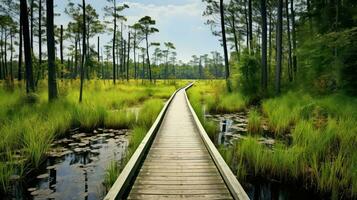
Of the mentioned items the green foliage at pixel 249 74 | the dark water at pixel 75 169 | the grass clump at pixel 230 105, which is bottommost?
the dark water at pixel 75 169

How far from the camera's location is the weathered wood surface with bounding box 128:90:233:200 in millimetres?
3656

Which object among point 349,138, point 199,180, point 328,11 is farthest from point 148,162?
point 328,11

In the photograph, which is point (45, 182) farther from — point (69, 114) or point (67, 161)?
point (69, 114)

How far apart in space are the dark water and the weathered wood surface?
101 centimetres

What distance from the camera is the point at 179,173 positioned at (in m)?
4.45

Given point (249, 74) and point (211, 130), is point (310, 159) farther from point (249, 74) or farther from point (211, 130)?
point (249, 74)

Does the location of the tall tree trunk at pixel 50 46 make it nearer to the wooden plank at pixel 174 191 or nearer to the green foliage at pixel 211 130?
the green foliage at pixel 211 130

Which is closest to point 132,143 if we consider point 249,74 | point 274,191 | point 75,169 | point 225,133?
point 75,169

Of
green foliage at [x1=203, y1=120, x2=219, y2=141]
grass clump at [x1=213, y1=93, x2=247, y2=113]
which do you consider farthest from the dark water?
grass clump at [x1=213, y1=93, x2=247, y2=113]

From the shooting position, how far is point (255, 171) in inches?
205

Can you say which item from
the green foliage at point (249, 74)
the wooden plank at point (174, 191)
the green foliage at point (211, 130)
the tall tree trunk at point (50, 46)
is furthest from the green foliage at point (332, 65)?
the tall tree trunk at point (50, 46)

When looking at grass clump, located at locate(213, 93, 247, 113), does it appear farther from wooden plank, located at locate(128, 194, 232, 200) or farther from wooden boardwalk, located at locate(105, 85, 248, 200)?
wooden plank, located at locate(128, 194, 232, 200)

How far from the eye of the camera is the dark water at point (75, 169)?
4.38m

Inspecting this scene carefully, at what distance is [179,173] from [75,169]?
8.55 feet
